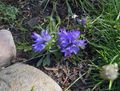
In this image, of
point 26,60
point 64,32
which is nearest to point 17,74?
point 26,60

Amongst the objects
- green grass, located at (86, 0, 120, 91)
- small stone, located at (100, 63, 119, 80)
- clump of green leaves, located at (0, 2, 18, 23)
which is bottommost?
small stone, located at (100, 63, 119, 80)

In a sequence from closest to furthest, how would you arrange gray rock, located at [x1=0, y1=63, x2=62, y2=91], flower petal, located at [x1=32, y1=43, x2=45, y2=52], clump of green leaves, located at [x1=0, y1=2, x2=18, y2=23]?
gray rock, located at [x1=0, y1=63, x2=62, y2=91], flower petal, located at [x1=32, y1=43, x2=45, y2=52], clump of green leaves, located at [x1=0, y1=2, x2=18, y2=23]

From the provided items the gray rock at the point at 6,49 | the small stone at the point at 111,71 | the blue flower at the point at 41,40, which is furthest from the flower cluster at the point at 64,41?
the small stone at the point at 111,71

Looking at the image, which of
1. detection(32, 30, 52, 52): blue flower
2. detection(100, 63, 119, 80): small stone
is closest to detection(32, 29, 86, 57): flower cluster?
detection(32, 30, 52, 52): blue flower

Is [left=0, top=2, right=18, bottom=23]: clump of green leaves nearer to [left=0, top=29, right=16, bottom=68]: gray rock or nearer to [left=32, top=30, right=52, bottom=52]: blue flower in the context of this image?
[left=0, top=29, right=16, bottom=68]: gray rock

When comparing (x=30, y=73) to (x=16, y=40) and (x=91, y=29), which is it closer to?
(x=16, y=40)

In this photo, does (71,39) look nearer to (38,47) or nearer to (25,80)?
(38,47)

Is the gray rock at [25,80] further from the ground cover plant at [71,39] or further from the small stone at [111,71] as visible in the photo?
the small stone at [111,71]
